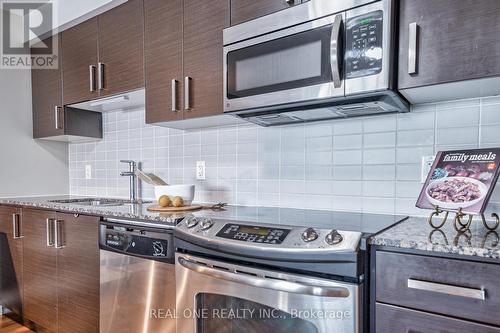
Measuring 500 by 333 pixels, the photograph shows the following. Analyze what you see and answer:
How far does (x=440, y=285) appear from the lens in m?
0.83

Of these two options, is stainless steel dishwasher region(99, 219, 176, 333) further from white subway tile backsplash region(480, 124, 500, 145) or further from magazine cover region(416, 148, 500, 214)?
white subway tile backsplash region(480, 124, 500, 145)

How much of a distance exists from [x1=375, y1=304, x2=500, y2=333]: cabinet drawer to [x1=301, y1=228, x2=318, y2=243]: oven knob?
0.27m

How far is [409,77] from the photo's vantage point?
109 cm

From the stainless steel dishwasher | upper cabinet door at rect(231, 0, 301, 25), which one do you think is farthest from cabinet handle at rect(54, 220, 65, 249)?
upper cabinet door at rect(231, 0, 301, 25)

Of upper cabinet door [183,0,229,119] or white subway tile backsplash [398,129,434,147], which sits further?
upper cabinet door [183,0,229,119]

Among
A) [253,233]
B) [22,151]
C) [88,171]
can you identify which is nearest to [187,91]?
[253,233]

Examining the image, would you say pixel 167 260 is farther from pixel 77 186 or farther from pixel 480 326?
pixel 77 186

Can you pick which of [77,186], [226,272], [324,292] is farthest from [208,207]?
[77,186]

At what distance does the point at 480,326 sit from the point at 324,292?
390 mm

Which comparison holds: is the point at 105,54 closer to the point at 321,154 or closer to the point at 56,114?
the point at 56,114

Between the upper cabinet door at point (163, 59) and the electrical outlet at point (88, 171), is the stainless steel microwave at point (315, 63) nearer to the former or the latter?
the upper cabinet door at point (163, 59)

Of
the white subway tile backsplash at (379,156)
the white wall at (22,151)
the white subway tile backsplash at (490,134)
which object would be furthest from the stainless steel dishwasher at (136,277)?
the white wall at (22,151)

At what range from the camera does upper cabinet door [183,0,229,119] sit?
1.55 meters

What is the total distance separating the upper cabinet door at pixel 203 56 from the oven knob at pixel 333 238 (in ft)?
2.81
